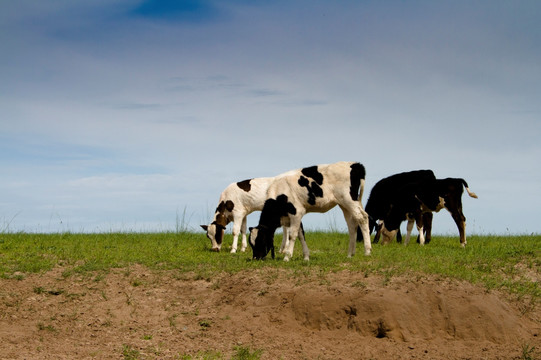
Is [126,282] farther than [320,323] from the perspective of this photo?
Yes

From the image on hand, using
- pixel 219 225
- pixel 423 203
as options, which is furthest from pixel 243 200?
pixel 423 203

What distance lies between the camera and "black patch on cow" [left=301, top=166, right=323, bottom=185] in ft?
49.1

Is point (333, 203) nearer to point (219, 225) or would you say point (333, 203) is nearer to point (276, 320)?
point (276, 320)

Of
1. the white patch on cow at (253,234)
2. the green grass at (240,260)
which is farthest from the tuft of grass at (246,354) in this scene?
the white patch on cow at (253,234)

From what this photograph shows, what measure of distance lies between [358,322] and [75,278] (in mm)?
6780

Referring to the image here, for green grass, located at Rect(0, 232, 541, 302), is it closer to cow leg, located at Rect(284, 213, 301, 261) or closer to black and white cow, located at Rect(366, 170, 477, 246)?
cow leg, located at Rect(284, 213, 301, 261)

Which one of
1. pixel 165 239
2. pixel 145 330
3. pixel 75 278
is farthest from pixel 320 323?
pixel 165 239

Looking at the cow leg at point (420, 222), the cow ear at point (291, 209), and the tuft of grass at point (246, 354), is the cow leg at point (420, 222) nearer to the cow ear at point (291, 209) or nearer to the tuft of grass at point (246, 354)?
the cow ear at point (291, 209)

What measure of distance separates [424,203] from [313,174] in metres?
8.23

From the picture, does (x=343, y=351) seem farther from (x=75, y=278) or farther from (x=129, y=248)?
(x=129, y=248)

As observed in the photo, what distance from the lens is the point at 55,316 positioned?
40.2 ft

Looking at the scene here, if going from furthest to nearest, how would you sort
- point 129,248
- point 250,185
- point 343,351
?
point 250,185, point 129,248, point 343,351

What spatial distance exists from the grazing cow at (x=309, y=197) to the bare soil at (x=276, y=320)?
1940mm

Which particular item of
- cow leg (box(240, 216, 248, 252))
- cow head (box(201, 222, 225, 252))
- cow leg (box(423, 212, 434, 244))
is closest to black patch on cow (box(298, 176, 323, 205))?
cow leg (box(240, 216, 248, 252))
